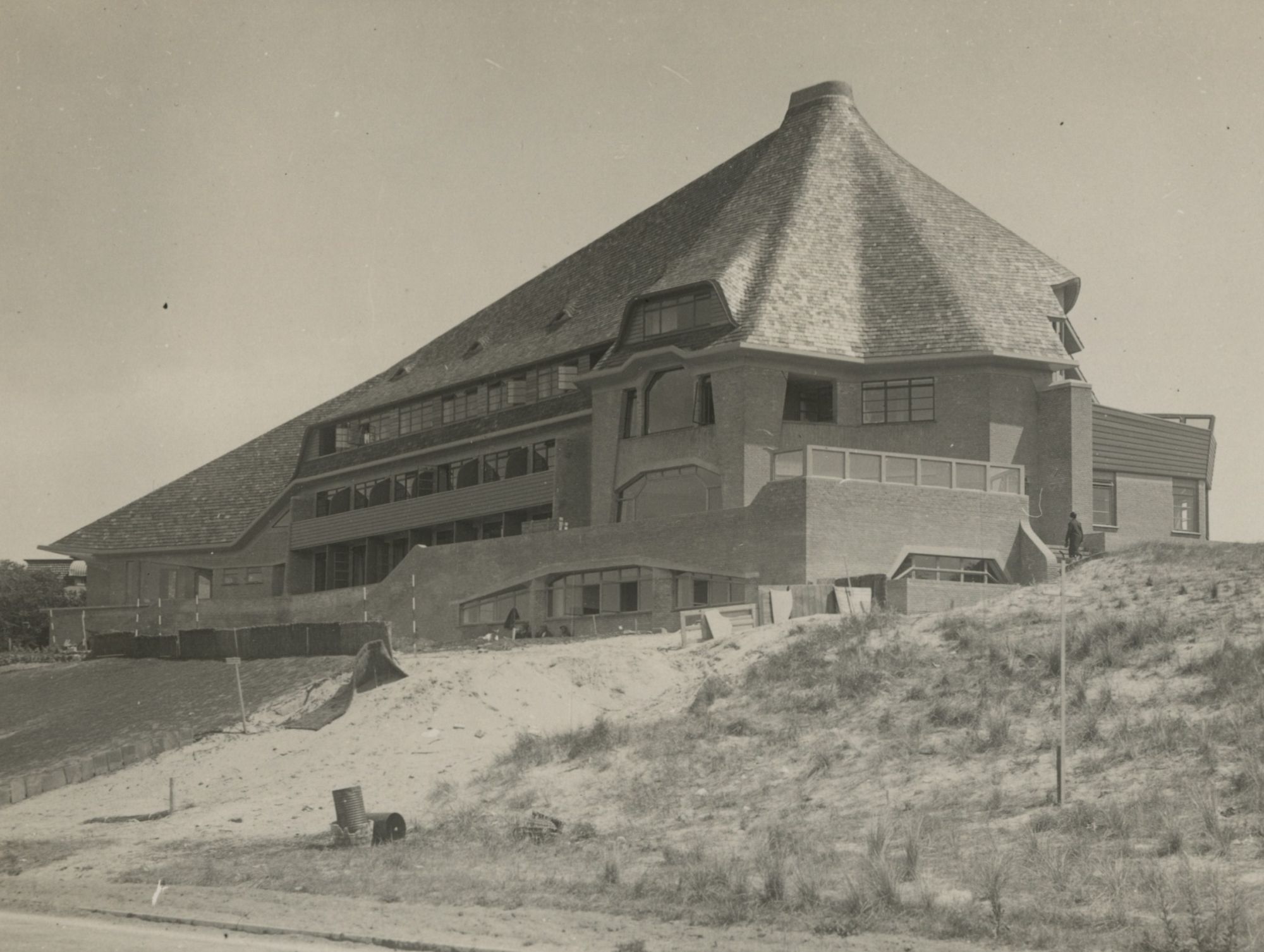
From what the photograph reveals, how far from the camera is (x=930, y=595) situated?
3909 centimetres

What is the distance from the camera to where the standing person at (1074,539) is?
42.9 meters

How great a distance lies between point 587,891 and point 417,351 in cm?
5518

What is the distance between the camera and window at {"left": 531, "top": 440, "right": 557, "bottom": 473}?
56619 mm

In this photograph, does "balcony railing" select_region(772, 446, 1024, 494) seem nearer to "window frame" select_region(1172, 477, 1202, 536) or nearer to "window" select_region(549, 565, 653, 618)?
"window" select_region(549, 565, 653, 618)

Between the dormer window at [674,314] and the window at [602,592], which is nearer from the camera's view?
the window at [602,592]

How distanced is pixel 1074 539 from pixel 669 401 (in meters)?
13.7

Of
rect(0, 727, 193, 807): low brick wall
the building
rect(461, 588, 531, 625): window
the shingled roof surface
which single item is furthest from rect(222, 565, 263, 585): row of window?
rect(0, 727, 193, 807): low brick wall

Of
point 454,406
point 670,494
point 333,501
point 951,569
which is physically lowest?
point 951,569

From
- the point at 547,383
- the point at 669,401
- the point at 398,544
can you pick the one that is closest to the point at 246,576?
the point at 398,544

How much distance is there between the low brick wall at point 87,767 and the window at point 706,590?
557 inches

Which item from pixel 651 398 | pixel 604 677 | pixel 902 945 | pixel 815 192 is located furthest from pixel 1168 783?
pixel 815 192

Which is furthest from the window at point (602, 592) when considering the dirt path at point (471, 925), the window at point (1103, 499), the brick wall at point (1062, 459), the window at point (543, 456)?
the dirt path at point (471, 925)

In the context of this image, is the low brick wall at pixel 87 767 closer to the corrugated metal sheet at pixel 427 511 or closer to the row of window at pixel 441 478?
the corrugated metal sheet at pixel 427 511

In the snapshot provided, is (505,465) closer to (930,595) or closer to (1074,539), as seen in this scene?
(1074,539)
